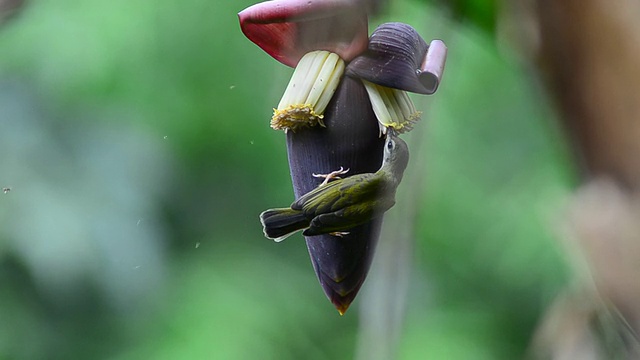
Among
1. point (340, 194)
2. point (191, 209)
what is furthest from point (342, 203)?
point (191, 209)

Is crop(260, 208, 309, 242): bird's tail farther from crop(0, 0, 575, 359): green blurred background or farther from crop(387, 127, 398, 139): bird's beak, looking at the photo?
crop(0, 0, 575, 359): green blurred background

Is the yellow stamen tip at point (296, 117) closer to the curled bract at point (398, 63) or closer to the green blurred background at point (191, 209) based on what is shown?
the curled bract at point (398, 63)

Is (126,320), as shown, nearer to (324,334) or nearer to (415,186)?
(324,334)

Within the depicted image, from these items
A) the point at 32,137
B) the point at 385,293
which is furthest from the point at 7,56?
the point at 385,293

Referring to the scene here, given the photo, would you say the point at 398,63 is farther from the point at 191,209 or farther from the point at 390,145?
the point at 191,209

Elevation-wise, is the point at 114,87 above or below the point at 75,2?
below

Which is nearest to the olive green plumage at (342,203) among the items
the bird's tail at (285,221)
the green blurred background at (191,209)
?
the bird's tail at (285,221)

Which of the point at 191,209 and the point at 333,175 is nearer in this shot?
the point at 333,175

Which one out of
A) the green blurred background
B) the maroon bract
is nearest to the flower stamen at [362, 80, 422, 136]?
the maroon bract
